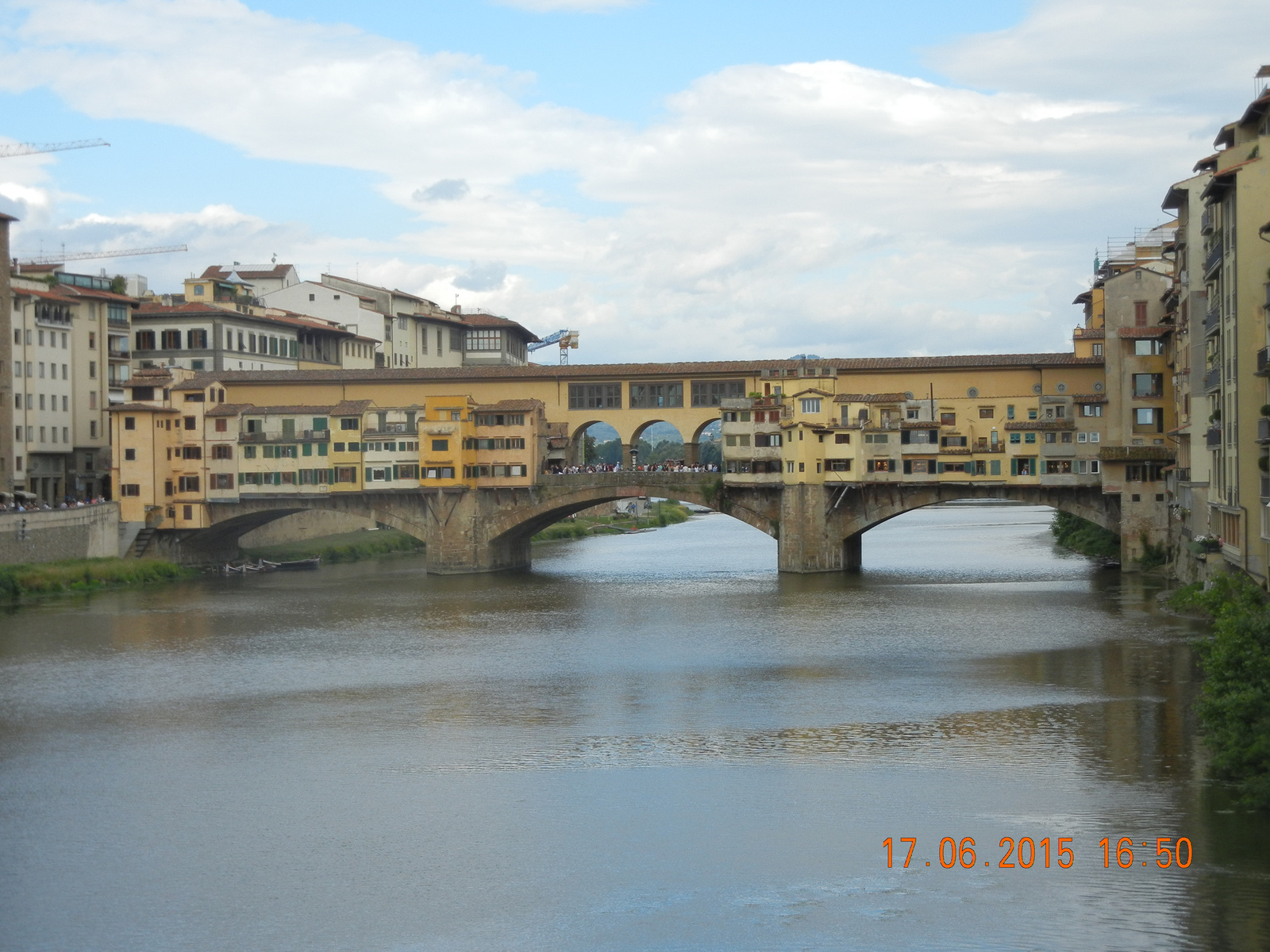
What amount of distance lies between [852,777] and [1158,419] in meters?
33.0

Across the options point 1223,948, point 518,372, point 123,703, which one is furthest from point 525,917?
point 518,372

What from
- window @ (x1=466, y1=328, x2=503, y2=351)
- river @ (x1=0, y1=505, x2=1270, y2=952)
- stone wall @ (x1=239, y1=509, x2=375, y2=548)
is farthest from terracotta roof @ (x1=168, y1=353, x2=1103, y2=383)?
window @ (x1=466, y1=328, x2=503, y2=351)

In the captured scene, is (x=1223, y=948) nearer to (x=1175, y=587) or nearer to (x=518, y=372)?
(x=1175, y=587)

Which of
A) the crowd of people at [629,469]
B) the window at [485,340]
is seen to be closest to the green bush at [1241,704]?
the crowd of people at [629,469]

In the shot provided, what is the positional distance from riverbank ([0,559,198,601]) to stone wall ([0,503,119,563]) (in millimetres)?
419

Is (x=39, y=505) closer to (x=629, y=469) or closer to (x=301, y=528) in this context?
(x=301, y=528)

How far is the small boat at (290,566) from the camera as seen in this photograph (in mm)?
61500

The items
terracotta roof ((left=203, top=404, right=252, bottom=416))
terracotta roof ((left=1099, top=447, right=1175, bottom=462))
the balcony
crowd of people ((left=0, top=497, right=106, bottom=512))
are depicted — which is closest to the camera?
the balcony

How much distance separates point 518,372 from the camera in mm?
59938

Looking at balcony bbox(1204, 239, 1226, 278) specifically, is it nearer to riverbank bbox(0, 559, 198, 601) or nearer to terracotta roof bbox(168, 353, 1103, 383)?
terracotta roof bbox(168, 353, 1103, 383)

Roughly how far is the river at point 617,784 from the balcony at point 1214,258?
8.29 m

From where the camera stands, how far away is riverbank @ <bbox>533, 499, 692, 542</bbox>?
79.9m

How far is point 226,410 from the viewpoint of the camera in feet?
192

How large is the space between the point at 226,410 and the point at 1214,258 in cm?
3741
